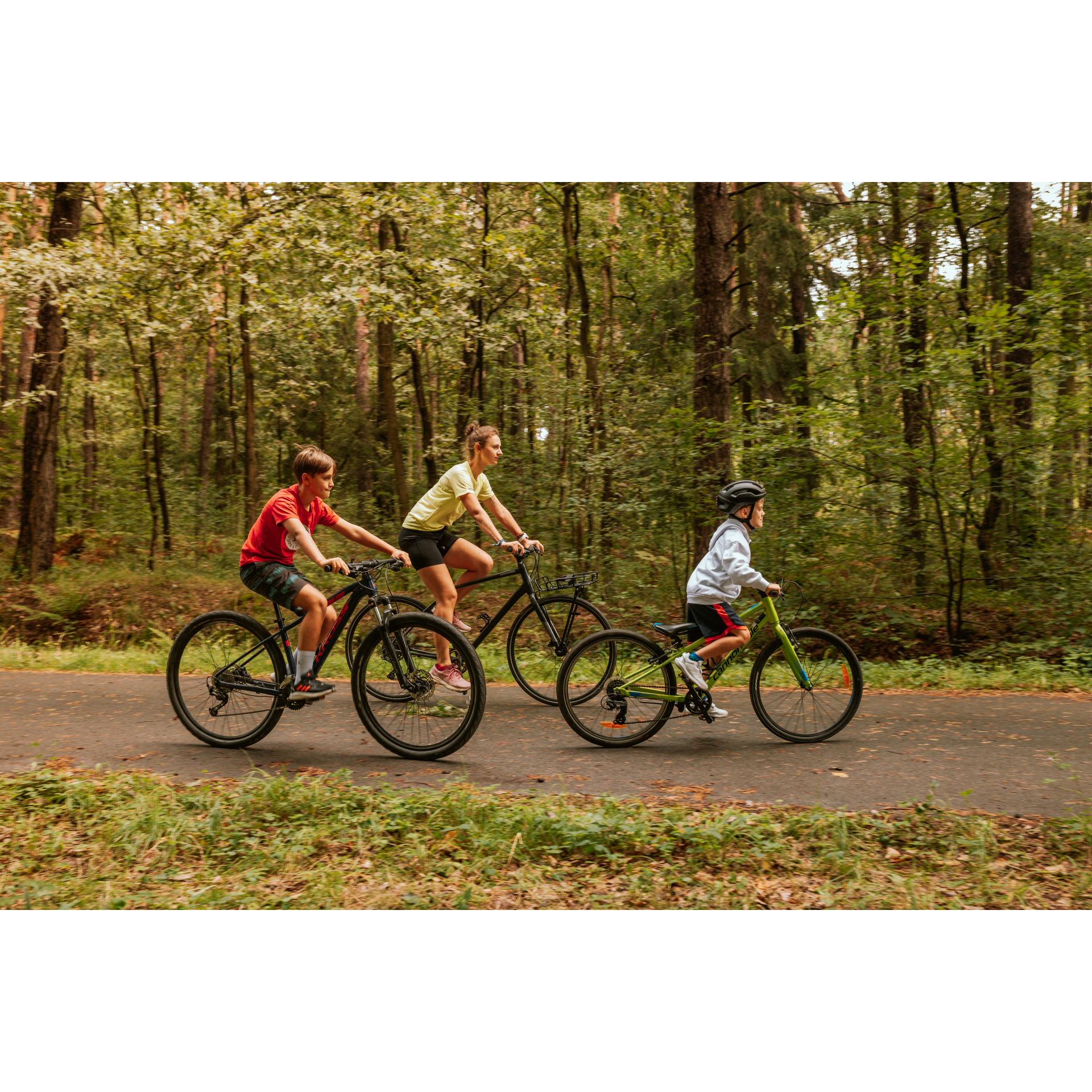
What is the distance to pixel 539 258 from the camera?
15.3 meters

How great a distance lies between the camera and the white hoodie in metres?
5.62

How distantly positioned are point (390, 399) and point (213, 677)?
34.2 feet

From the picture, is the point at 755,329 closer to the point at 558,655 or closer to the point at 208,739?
the point at 558,655

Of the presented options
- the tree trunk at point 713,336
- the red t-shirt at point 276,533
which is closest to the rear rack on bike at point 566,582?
the red t-shirt at point 276,533

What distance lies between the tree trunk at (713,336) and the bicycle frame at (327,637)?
5.86m

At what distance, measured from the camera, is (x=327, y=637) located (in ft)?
18.3

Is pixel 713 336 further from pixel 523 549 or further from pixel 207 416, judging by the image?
pixel 207 416

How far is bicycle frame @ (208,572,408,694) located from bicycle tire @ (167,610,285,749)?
0.13 feet

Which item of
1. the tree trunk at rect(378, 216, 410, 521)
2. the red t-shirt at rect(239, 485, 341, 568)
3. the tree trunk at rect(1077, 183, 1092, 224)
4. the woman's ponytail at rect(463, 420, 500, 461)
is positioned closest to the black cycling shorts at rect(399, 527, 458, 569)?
the woman's ponytail at rect(463, 420, 500, 461)

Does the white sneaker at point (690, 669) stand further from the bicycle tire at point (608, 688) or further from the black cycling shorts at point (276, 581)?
the black cycling shorts at point (276, 581)

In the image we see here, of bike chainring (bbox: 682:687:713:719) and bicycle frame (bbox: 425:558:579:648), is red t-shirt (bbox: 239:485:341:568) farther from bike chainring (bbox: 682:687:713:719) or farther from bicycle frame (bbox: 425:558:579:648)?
bike chainring (bbox: 682:687:713:719)

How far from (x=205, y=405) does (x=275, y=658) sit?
20.2 m

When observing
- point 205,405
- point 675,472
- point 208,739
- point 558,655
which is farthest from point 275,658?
point 205,405

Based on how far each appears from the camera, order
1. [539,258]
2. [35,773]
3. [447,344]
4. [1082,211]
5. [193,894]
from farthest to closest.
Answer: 1. [447,344]
2. [539,258]
3. [1082,211]
4. [35,773]
5. [193,894]
